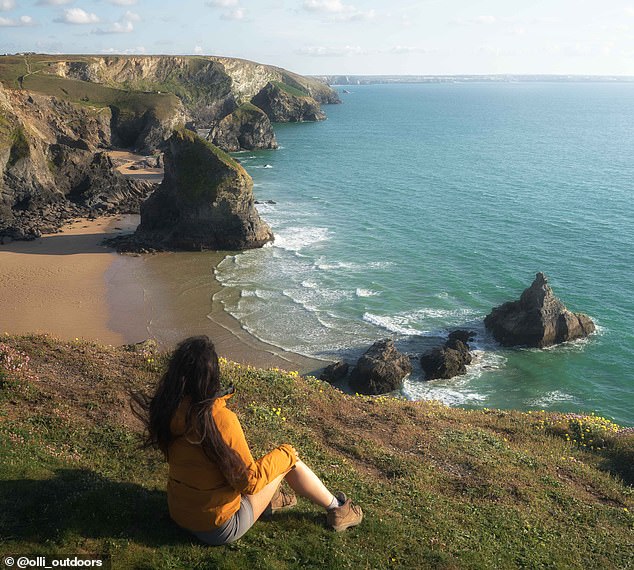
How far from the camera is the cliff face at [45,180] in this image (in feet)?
194

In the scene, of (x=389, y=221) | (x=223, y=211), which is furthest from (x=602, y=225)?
(x=223, y=211)

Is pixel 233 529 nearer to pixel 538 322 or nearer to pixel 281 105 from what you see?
pixel 538 322

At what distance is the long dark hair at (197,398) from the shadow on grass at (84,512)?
1753 millimetres

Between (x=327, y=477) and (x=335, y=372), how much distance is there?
21.4 meters

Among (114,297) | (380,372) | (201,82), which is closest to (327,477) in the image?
(380,372)

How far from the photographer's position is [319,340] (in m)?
37.9

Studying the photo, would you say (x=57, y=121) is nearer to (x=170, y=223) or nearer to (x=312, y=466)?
(x=170, y=223)

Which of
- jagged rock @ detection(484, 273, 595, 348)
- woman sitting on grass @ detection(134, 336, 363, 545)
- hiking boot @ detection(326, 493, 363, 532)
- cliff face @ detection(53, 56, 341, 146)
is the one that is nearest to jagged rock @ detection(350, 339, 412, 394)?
jagged rock @ detection(484, 273, 595, 348)

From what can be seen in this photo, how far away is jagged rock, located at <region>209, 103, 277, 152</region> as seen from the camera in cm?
11731

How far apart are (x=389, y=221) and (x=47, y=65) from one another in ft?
327

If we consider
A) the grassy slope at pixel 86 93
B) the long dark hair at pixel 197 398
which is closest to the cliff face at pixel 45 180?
the grassy slope at pixel 86 93

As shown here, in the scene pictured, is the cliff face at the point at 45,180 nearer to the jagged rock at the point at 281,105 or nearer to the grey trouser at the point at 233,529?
the grey trouser at the point at 233,529

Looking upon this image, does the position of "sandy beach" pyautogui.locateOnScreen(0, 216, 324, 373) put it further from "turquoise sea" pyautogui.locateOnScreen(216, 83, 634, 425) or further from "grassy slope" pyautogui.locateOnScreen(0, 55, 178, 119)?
"grassy slope" pyautogui.locateOnScreen(0, 55, 178, 119)

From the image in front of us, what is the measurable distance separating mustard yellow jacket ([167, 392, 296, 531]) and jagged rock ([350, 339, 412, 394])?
24103mm
